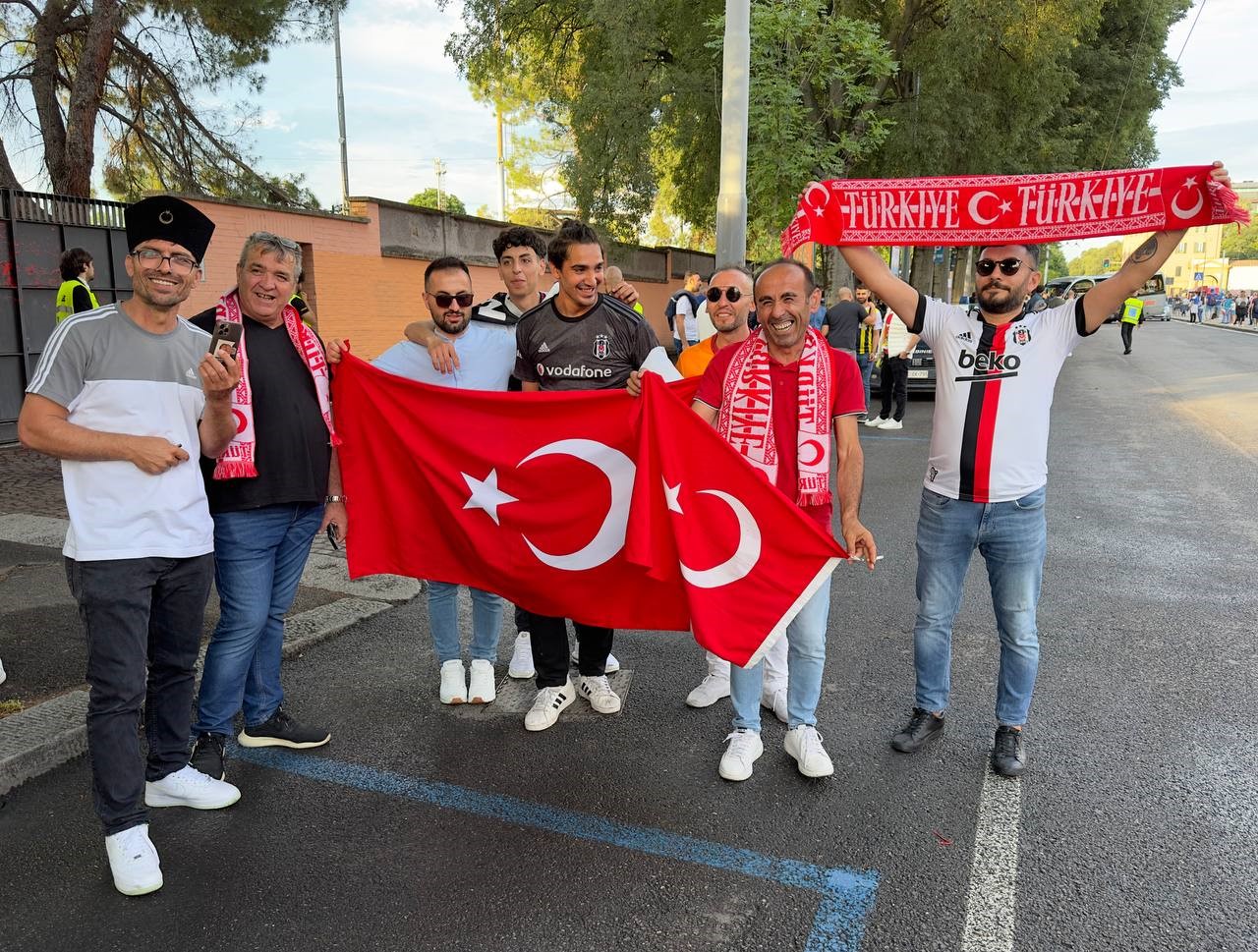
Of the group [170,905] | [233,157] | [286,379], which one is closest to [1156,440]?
[286,379]

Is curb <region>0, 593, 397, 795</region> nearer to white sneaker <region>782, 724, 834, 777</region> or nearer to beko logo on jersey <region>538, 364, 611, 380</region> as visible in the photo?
beko logo on jersey <region>538, 364, 611, 380</region>

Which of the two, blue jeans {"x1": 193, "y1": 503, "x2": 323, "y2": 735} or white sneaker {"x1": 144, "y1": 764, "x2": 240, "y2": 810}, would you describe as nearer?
white sneaker {"x1": 144, "y1": 764, "x2": 240, "y2": 810}

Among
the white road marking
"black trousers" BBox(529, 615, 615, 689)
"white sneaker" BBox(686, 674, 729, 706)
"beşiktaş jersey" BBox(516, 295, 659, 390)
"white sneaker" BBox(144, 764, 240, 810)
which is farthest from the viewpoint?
"white sneaker" BBox(686, 674, 729, 706)

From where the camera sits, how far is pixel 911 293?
11.8 ft

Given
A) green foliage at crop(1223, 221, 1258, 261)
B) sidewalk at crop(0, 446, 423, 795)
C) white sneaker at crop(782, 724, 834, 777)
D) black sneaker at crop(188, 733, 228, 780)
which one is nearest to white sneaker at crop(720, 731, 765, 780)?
white sneaker at crop(782, 724, 834, 777)

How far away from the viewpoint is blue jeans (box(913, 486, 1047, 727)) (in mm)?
3523

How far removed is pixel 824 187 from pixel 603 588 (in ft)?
6.19

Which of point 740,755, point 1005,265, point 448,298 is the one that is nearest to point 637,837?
point 740,755

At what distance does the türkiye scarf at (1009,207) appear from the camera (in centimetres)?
325

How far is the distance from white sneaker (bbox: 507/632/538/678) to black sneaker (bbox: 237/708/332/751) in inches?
40.7

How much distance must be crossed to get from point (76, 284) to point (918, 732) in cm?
915

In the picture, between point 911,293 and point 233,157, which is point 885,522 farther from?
point 233,157

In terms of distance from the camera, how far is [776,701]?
4.05 meters

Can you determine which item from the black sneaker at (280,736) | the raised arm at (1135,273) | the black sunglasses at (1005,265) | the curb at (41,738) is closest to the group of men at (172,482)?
the black sneaker at (280,736)
